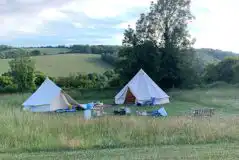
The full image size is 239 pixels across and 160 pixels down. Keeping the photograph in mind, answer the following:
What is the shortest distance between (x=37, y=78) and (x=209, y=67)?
21378mm

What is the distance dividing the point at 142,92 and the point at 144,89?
37cm

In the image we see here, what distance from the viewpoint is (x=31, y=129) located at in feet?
28.1

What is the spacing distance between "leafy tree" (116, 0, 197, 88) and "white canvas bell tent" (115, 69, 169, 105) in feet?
31.9

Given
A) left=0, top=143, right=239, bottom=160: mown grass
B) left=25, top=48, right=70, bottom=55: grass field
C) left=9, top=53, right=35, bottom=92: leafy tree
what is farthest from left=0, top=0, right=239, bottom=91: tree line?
left=0, top=143, right=239, bottom=160: mown grass

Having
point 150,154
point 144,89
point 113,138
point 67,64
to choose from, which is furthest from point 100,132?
point 67,64

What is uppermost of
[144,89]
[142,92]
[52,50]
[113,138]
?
[52,50]

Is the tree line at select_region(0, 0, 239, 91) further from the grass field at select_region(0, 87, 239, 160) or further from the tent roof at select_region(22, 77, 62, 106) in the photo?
the grass field at select_region(0, 87, 239, 160)

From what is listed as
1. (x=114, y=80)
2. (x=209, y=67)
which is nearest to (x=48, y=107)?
(x=114, y=80)

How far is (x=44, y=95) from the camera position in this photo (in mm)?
29203

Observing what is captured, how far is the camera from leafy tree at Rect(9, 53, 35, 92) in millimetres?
45094

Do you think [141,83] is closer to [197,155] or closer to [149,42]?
[149,42]

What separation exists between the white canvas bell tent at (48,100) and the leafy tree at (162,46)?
15077 mm

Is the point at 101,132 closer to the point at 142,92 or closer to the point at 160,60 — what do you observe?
the point at 142,92

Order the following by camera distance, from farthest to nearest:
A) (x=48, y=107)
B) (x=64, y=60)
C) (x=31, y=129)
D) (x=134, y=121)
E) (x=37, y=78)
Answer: (x=64, y=60), (x=37, y=78), (x=48, y=107), (x=134, y=121), (x=31, y=129)
